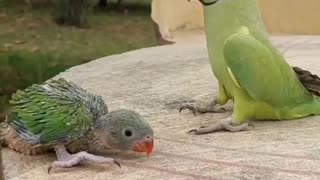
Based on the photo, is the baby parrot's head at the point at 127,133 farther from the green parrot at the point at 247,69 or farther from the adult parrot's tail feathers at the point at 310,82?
the adult parrot's tail feathers at the point at 310,82

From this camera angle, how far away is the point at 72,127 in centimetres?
164

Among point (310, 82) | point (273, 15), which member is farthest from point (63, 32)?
point (310, 82)

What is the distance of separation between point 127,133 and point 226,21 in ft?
1.74

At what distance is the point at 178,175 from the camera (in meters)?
1.62

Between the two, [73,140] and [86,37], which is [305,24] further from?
[73,140]

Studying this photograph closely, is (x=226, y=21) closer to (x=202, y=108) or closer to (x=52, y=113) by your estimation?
(x=202, y=108)

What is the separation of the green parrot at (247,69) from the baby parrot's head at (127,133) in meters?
0.35

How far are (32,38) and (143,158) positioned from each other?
4053 millimetres

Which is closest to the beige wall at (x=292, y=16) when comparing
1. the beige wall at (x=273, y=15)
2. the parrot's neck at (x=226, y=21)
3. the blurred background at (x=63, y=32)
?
the beige wall at (x=273, y=15)

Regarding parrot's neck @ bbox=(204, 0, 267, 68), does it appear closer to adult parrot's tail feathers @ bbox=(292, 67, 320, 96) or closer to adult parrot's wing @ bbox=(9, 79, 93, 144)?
adult parrot's tail feathers @ bbox=(292, 67, 320, 96)

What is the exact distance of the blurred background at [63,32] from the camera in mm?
4973

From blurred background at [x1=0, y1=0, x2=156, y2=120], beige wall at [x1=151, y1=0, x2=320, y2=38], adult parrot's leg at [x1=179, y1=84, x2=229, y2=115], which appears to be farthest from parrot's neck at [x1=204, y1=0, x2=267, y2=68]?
blurred background at [x1=0, y1=0, x2=156, y2=120]

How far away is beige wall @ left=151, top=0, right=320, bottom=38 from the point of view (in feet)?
14.7

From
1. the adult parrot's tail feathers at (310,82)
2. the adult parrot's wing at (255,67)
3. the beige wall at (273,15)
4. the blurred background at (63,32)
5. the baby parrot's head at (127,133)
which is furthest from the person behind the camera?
the blurred background at (63,32)
